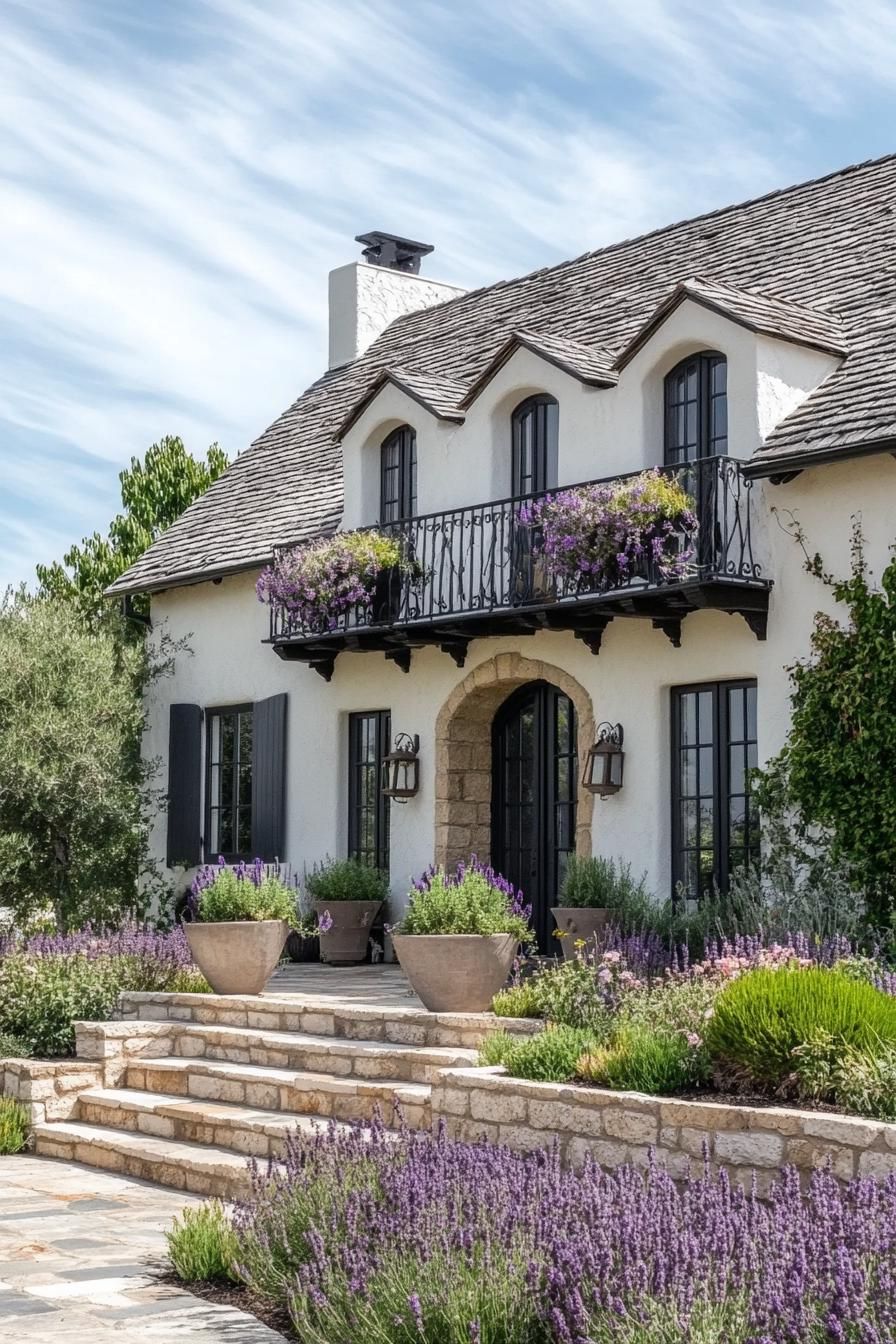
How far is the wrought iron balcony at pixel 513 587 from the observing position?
1168 cm

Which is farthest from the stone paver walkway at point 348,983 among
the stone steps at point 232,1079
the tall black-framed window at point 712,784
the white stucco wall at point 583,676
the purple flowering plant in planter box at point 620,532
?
the purple flowering plant in planter box at point 620,532

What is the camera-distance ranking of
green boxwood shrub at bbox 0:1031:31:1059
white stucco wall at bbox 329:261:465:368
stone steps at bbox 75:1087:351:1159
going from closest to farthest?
stone steps at bbox 75:1087:351:1159
green boxwood shrub at bbox 0:1031:31:1059
white stucco wall at bbox 329:261:465:368

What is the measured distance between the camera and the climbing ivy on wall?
1077 cm

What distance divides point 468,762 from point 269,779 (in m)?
2.47

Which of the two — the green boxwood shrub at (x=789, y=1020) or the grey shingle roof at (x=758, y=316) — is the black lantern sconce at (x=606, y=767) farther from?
the green boxwood shrub at (x=789, y=1020)

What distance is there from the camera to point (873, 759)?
Answer: 10.8m

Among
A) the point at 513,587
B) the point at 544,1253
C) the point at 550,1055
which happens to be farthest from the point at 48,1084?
the point at 544,1253

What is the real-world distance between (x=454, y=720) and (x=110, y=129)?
619 centimetres

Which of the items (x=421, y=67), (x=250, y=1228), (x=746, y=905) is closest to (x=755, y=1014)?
(x=250, y=1228)

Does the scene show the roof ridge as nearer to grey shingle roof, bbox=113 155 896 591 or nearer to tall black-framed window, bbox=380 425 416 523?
grey shingle roof, bbox=113 155 896 591

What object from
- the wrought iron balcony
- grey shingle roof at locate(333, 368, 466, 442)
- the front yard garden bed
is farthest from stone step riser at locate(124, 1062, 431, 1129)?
grey shingle roof at locate(333, 368, 466, 442)

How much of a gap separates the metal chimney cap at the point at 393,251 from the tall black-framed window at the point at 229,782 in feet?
22.1

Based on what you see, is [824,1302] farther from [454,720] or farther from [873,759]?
[454,720]

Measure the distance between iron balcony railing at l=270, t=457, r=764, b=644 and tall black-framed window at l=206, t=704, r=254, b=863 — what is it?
1.55m
